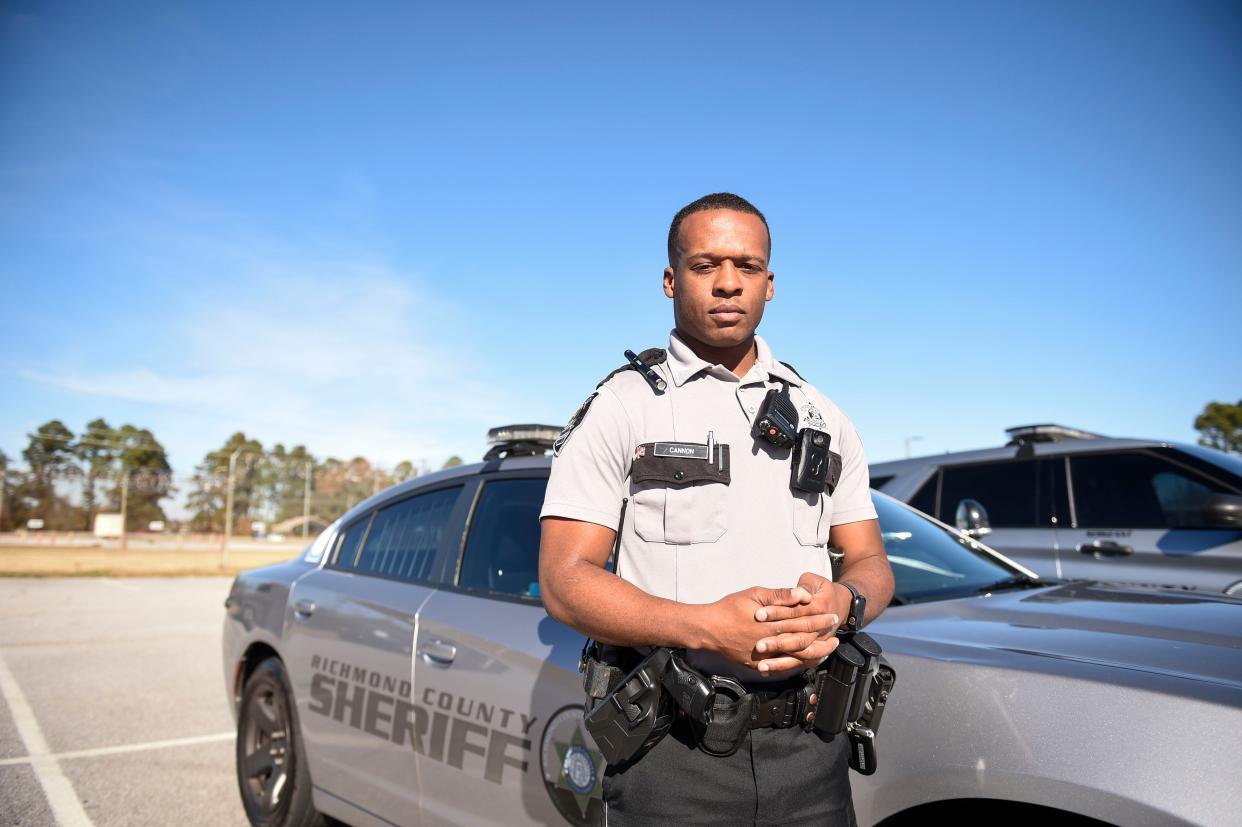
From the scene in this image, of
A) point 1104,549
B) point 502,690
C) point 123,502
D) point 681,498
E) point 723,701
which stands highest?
point 123,502

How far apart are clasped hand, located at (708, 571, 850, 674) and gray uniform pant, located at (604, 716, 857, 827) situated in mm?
233

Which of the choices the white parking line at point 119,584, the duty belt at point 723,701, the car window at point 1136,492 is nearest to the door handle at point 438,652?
the duty belt at point 723,701

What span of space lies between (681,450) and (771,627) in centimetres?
42

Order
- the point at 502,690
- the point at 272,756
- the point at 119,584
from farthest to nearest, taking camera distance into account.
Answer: the point at 119,584
the point at 272,756
the point at 502,690

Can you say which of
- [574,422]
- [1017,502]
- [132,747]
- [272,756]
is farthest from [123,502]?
[574,422]

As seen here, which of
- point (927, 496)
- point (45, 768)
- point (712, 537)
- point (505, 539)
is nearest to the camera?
point (712, 537)

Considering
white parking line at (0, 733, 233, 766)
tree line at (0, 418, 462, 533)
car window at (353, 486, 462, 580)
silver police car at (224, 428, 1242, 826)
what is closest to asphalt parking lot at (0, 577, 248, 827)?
white parking line at (0, 733, 233, 766)

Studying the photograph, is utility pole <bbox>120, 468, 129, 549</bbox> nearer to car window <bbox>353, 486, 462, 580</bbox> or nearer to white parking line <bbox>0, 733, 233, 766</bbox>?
white parking line <bbox>0, 733, 233, 766</bbox>

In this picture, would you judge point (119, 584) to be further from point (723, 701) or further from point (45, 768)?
point (723, 701)

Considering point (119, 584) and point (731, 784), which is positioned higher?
point (731, 784)

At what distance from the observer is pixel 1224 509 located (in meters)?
4.25

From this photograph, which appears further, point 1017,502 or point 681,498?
point 1017,502

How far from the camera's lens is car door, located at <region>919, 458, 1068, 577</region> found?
527 cm

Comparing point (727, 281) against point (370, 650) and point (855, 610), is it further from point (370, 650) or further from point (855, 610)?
point (370, 650)
